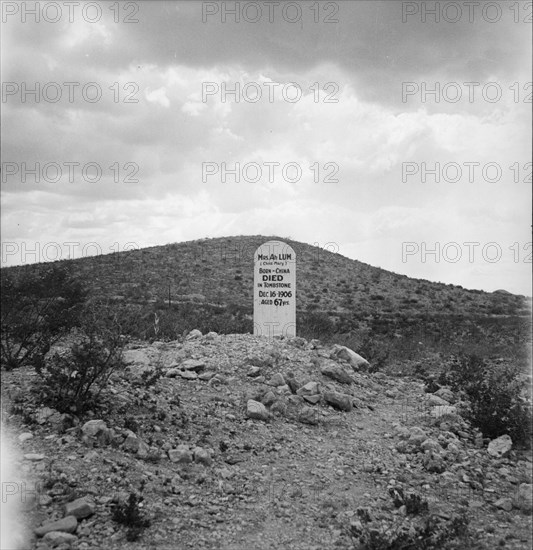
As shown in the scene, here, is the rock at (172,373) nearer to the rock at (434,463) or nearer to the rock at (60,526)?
the rock at (434,463)

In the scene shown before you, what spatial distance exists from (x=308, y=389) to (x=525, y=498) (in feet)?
11.5

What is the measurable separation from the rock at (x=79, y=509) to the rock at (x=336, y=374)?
18.1ft

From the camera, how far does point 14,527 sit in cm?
444

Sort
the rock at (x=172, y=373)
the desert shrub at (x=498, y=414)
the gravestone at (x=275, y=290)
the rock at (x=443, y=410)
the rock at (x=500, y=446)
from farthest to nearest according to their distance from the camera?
1. the gravestone at (x=275, y=290)
2. the rock at (x=172, y=373)
3. the rock at (x=443, y=410)
4. the desert shrub at (x=498, y=414)
5. the rock at (x=500, y=446)

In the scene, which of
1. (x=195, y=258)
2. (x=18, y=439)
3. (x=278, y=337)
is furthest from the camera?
(x=195, y=258)

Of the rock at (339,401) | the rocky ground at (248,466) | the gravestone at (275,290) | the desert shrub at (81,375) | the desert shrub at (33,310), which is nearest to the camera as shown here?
the rocky ground at (248,466)

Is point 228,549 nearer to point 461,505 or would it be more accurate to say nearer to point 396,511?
point 396,511

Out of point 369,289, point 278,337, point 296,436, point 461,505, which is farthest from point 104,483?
point 369,289

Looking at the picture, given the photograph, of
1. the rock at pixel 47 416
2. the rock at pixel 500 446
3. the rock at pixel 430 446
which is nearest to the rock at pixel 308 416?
the rock at pixel 430 446

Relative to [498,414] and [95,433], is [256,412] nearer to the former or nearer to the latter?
[95,433]

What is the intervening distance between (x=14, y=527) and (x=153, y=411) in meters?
2.52

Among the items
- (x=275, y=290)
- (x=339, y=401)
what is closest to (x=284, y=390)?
(x=339, y=401)

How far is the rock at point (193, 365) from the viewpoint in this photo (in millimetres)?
8914

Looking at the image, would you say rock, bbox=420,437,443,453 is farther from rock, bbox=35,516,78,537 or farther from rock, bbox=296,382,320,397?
rock, bbox=35,516,78,537
